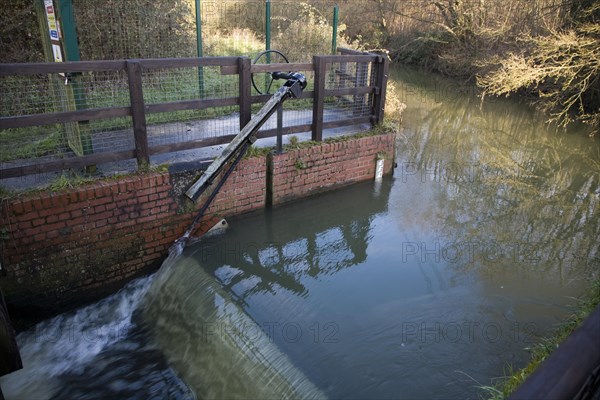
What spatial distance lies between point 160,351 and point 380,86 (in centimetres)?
485

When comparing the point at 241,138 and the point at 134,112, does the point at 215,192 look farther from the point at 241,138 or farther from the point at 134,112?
the point at 134,112

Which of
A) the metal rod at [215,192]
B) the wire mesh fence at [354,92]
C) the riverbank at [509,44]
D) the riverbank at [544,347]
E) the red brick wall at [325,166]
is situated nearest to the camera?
the riverbank at [544,347]

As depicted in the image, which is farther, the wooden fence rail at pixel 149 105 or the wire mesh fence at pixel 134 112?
the wire mesh fence at pixel 134 112

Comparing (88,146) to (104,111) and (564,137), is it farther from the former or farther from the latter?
(564,137)

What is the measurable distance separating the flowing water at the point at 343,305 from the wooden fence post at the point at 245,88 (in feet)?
4.11

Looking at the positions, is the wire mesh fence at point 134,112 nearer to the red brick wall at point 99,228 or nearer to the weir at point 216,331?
the red brick wall at point 99,228

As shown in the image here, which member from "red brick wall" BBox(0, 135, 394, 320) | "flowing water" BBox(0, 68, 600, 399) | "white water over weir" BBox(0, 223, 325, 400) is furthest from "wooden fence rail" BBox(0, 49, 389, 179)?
"white water over weir" BBox(0, 223, 325, 400)

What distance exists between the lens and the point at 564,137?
11.6 metres

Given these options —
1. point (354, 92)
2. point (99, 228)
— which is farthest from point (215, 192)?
point (354, 92)

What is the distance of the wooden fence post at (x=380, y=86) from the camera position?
7123mm

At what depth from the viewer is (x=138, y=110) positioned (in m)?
4.87

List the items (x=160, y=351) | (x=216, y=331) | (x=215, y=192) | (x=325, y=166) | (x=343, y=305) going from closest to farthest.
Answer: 1. (x=216, y=331)
2. (x=160, y=351)
3. (x=343, y=305)
4. (x=215, y=192)
5. (x=325, y=166)

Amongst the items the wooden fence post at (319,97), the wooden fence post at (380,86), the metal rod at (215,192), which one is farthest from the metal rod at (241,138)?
the wooden fence post at (380,86)

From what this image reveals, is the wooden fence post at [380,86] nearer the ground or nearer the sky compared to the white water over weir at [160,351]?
nearer the sky
